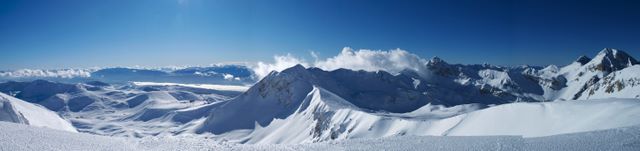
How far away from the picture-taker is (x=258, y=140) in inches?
6845

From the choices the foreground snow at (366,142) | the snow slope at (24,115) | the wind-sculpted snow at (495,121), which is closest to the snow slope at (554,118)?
the wind-sculpted snow at (495,121)

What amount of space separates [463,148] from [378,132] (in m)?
69.2

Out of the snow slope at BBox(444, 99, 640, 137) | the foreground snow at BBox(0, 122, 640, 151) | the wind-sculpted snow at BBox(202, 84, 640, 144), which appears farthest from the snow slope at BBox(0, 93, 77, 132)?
the snow slope at BBox(444, 99, 640, 137)

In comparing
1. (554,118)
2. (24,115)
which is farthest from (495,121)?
(24,115)

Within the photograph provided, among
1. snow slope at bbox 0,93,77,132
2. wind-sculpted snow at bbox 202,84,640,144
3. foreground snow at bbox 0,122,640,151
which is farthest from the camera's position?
snow slope at bbox 0,93,77,132

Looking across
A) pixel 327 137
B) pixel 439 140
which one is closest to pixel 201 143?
pixel 439 140

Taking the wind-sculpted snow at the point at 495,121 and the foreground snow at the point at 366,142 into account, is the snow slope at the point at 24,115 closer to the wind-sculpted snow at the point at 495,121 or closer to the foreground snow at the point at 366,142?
the wind-sculpted snow at the point at 495,121

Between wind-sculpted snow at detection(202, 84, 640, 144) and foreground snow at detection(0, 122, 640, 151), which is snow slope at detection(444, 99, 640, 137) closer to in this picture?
wind-sculpted snow at detection(202, 84, 640, 144)

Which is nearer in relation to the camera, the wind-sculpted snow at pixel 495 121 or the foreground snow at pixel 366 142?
the foreground snow at pixel 366 142

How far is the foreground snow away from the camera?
896 inches

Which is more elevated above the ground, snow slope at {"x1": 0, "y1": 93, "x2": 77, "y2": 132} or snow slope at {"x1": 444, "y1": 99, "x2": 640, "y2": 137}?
snow slope at {"x1": 444, "y1": 99, "x2": 640, "y2": 137}

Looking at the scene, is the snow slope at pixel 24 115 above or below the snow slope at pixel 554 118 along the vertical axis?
below

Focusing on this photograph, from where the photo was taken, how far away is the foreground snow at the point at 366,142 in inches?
896

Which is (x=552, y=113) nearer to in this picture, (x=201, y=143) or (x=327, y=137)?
(x=201, y=143)
